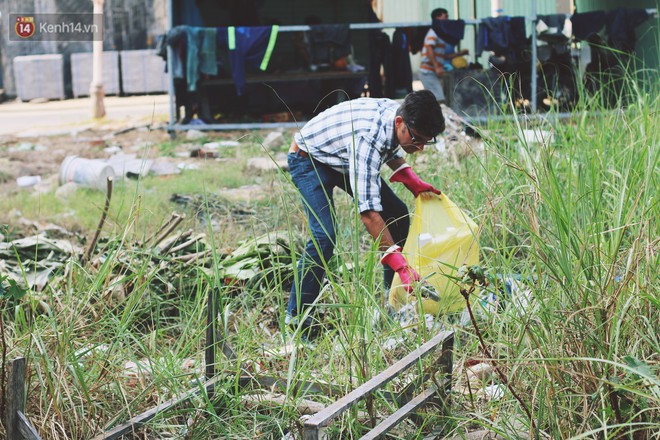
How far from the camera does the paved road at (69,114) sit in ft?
44.2

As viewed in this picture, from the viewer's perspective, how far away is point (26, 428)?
2369 millimetres

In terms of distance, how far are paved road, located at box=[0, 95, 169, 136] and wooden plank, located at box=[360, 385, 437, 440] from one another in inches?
382

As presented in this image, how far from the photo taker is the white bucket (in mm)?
7805

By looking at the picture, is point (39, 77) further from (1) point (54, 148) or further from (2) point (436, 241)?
(2) point (436, 241)

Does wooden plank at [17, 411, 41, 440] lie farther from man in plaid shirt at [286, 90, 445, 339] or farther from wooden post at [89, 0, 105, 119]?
wooden post at [89, 0, 105, 119]

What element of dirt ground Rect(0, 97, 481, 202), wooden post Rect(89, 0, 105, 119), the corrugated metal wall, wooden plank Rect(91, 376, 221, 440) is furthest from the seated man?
wooden plank Rect(91, 376, 221, 440)

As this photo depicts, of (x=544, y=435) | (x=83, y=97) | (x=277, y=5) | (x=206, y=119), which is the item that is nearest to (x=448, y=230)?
(x=544, y=435)

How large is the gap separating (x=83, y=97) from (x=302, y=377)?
17.3m

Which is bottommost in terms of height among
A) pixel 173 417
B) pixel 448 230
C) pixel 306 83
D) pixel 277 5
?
pixel 173 417

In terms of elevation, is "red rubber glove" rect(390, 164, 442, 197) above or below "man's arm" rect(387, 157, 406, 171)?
below

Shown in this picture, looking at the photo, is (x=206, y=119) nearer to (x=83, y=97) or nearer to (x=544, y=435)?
(x=83, y=97)

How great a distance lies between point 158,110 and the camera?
1566 cm

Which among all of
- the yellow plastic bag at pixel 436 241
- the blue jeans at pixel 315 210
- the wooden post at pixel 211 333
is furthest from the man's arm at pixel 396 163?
the wooden post at pixel 211 333

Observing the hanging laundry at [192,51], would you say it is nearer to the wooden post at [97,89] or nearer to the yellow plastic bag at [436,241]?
the wooden post at [97,89]
